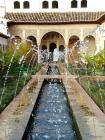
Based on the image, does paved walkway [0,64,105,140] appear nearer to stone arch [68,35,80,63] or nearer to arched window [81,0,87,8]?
stone arch [68,35,80,63]

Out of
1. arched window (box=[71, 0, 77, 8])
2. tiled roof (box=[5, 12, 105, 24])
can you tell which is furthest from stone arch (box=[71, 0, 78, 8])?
tiled roof (box=[5, 12, 105, 24])

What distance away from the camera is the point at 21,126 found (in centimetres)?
711

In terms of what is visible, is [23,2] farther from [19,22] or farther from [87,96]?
[87,96]

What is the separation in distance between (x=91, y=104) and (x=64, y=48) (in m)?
27.0

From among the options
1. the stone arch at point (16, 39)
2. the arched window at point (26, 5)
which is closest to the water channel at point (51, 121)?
the stone arch at point (16, 39)

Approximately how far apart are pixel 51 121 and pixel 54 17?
88.4 feet

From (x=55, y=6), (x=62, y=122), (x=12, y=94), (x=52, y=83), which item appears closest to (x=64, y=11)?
(x=55, y=6)

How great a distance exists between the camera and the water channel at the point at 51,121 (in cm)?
722

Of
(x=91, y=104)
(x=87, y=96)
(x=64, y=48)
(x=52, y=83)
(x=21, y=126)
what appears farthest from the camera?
(x=64, y=48)

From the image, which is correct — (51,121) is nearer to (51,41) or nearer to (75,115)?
(75,115)

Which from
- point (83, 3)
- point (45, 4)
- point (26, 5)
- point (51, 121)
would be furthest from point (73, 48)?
point (51, 121)

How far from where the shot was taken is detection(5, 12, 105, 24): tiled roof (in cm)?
3375

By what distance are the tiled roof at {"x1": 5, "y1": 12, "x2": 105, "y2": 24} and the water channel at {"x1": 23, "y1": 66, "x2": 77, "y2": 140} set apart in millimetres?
22125

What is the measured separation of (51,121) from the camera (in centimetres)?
844
